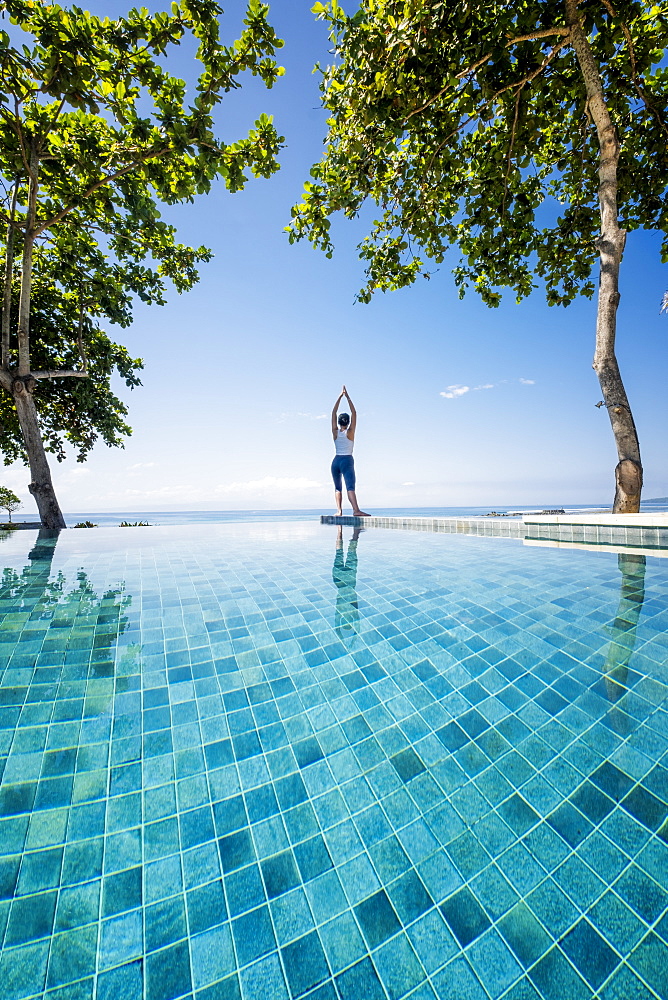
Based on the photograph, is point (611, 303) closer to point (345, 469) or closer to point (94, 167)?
point (345, 469)

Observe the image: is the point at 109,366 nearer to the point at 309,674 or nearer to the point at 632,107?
the point at 309,674

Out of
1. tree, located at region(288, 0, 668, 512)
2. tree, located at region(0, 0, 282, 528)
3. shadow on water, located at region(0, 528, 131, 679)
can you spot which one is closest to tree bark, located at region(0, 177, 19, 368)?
tree, located at region(0, 0, 282, 528)

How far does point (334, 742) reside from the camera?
80.7 inches

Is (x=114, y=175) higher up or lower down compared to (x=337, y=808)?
higher up

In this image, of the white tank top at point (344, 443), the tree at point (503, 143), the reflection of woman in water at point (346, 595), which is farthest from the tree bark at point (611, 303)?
the white tank top at point (344, 443)

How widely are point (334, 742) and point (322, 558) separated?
4.46 meters

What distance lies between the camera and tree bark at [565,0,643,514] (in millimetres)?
5457

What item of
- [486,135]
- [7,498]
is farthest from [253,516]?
A: [486,135]

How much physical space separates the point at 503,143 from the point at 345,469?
8410 mm

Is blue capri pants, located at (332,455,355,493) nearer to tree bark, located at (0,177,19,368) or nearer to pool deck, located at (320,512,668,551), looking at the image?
pool deck, located at (320,512,668,551)

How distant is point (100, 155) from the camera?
25.2 feet

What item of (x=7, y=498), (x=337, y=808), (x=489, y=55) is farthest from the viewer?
(x=7, y=498)

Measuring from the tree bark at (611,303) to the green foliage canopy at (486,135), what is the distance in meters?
1.03

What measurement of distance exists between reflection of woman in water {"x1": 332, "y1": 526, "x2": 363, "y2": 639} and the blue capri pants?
18.6ft
